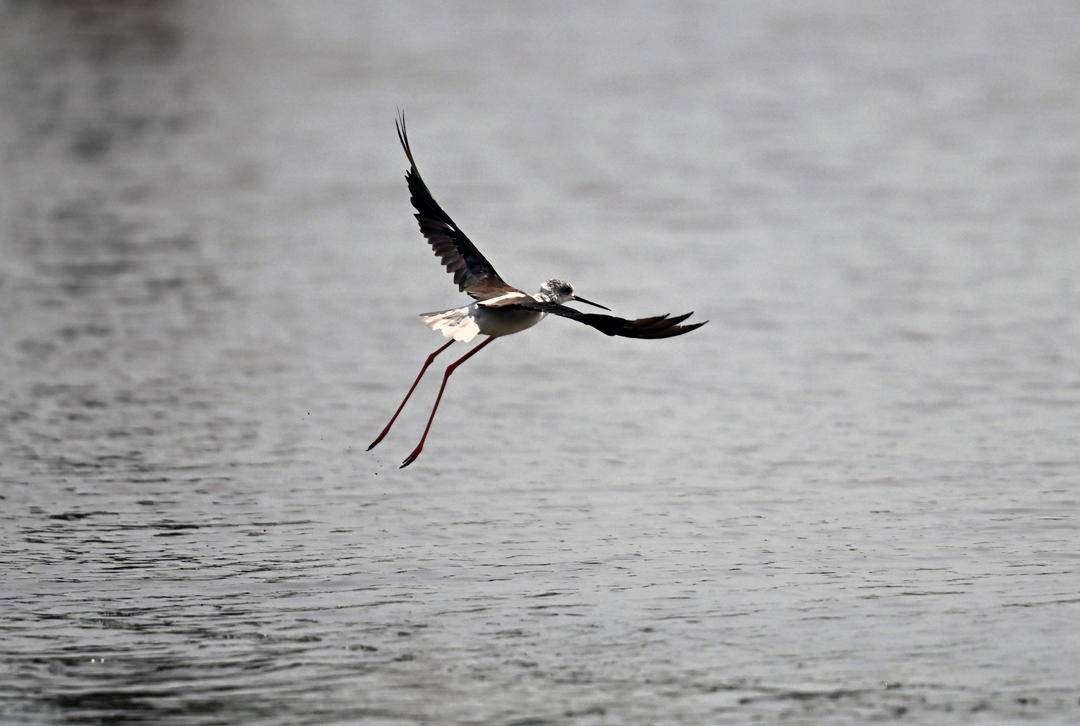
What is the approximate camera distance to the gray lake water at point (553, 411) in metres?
8.34

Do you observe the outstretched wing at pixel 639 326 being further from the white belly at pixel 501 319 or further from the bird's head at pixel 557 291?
the bird's head at pixel 557 291

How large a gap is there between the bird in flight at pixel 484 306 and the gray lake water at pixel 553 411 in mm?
1212

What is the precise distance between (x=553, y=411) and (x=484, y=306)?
3208mm

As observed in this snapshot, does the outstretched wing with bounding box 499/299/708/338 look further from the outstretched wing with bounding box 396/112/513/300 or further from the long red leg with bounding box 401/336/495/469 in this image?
the outstretched wing with bounding box 396/112/513/300

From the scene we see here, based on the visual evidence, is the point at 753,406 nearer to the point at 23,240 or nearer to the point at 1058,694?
the point at 1058,694

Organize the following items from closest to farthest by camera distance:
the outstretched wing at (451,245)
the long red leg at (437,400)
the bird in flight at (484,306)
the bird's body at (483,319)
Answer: the bird in flight at (484,306) < the bird's body at (483,319) < the long red leg at (437,400) < the outstretched wing at (451,245)

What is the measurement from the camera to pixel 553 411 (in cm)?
1347

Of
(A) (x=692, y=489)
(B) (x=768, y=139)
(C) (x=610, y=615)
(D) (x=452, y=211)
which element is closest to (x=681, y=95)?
(B) (x=768, y=139)

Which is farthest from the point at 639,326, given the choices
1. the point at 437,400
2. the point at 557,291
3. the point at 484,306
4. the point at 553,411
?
the point at 553,411

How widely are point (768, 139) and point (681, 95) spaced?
4184mm

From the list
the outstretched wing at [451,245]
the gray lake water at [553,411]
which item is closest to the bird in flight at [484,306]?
the outstretched wing at [451,245]

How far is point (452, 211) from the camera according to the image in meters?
20.6

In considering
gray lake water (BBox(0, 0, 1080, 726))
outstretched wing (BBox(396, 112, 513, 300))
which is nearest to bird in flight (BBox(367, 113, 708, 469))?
outstretched wing (BBox(396, 112, 513, 300))

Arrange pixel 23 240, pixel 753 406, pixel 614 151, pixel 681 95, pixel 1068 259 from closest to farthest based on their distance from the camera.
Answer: pixel 753 406 < pixel 1068 259 < pixel 23 240 < pixel 614 151 < pixel 681 95
